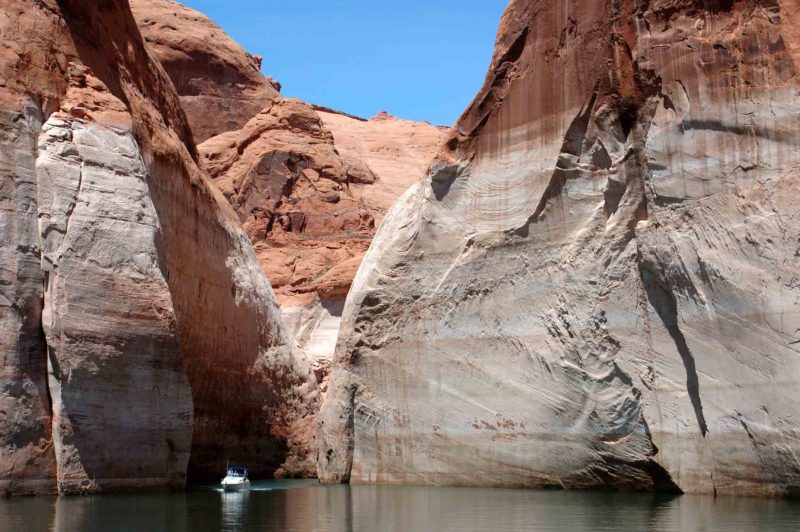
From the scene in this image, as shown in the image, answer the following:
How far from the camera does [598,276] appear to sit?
1908 centimetres

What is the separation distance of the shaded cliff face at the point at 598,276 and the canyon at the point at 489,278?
0.14 feet

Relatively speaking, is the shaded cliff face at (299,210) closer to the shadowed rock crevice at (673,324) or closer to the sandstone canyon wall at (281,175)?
the sandstone canyon wall at (281,175)

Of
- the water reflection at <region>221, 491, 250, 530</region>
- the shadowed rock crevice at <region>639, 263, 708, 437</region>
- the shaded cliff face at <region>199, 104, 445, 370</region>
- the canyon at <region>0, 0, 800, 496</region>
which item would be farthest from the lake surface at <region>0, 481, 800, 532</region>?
the shaded cliff face at <region>199, 104, 445, 370</region>

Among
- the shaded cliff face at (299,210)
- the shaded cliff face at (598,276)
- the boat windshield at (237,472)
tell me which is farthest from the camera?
the shaded cliff face at (299,210)

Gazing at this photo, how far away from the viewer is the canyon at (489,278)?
1642 cm

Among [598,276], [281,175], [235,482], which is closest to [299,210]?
[281,175]

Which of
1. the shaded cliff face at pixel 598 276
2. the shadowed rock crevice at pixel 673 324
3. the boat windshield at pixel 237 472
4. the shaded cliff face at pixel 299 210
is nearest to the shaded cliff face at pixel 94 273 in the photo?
the boat windshield at pixel 237 472

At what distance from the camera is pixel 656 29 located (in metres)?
18.3

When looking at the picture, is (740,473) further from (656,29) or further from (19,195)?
(19,195)

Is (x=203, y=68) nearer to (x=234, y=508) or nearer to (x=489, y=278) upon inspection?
(x=489, y=278)

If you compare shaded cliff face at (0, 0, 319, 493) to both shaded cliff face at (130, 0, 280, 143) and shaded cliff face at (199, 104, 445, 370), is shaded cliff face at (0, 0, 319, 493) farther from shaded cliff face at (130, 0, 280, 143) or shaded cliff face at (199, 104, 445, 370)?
shaded cliff face at (130, 0, 280, 143)

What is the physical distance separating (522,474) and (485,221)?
483 centimetres

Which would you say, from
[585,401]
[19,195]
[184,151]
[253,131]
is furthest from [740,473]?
[253,131]

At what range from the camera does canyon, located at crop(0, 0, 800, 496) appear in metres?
16.4
